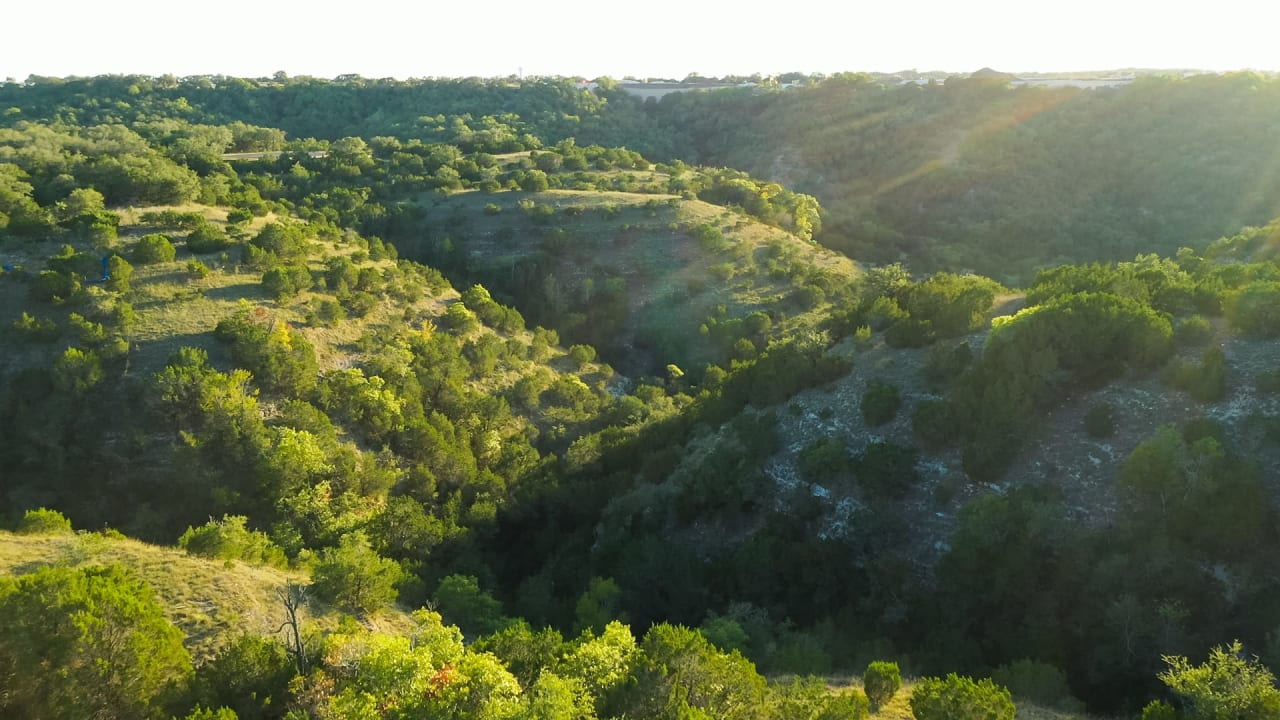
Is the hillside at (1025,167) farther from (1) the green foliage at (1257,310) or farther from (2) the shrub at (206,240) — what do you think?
(2) the shrub at (206,240)

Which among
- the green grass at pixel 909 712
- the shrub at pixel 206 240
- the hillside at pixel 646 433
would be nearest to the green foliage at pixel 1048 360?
the hillside at pixel 646 433

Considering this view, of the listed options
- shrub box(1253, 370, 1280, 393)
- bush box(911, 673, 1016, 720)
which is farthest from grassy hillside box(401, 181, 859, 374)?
bush box(911, 673, 1016, 720)

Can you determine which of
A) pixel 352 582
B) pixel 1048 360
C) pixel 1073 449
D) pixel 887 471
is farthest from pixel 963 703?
pixel 1048 360

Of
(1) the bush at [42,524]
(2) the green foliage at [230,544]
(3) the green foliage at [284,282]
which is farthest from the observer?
(3) the green foliage at [284,282]

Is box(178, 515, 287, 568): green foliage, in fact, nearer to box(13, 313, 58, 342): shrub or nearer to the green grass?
the green grass

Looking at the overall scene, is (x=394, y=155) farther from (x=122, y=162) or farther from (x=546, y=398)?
(x=546, y=398)

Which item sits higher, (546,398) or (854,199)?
(854,199)

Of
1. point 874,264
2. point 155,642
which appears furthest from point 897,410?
point 874,264
